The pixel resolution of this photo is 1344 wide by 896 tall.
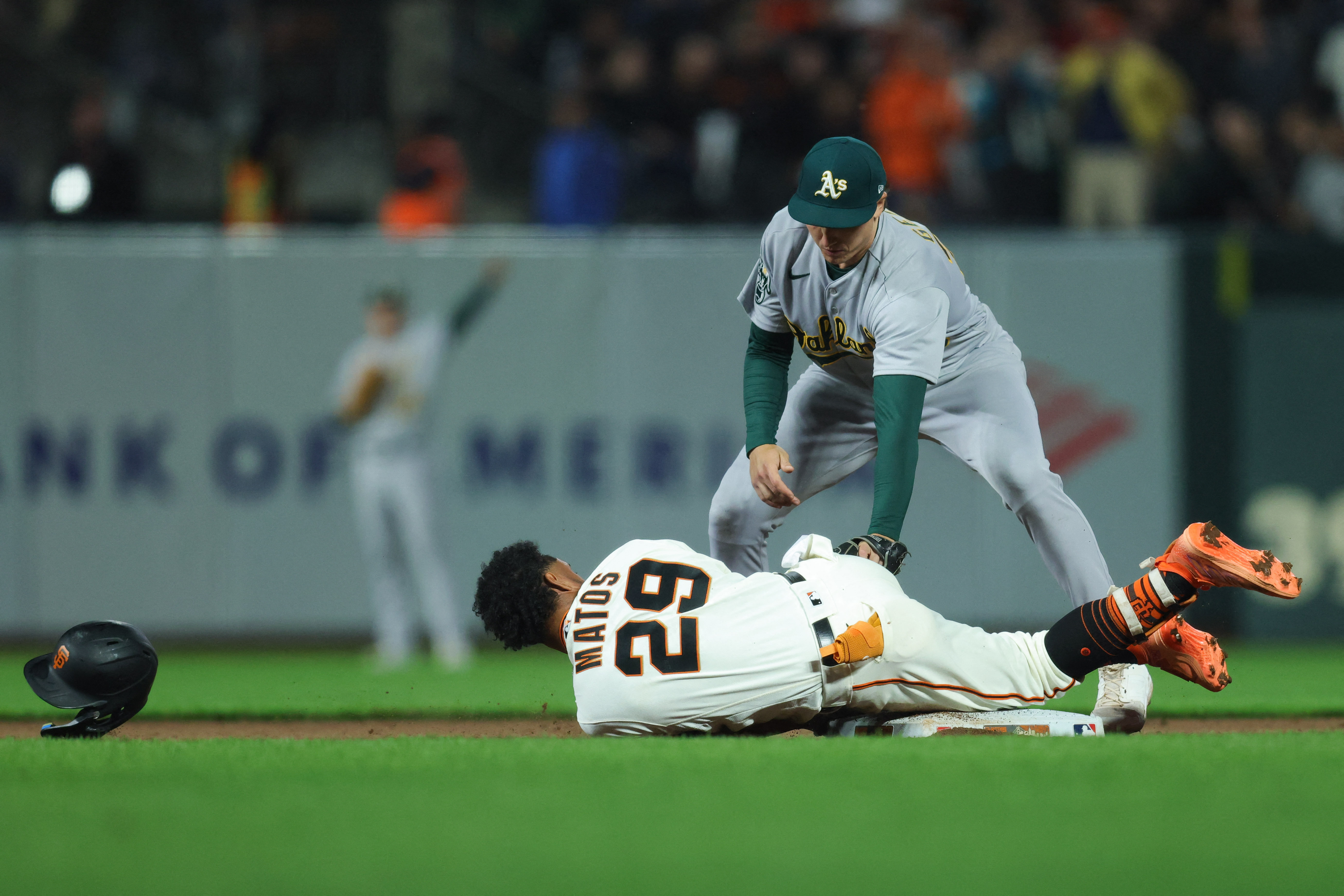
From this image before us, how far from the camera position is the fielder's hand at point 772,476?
5.15m

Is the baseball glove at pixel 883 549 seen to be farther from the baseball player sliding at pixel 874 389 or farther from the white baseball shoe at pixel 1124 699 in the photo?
the white baseball shoe at pixel 1124 699

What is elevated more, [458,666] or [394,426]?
[394,426]

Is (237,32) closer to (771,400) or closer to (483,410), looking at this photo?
(483,410)

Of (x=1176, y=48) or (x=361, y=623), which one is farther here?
(x=1176, y=48)

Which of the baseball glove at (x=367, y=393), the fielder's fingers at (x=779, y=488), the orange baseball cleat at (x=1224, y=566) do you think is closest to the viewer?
the orange baseball cleat at (x=1224, y=566)

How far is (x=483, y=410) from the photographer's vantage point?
1005cm

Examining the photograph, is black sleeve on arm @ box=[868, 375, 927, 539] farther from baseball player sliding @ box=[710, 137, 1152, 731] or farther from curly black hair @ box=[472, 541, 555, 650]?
curly black hair @ box=[472, 541, 555, 650]

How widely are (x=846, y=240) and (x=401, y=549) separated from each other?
512cm

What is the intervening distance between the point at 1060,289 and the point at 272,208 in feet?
17.5

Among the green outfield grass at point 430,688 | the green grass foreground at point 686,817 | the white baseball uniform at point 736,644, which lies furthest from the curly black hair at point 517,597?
the green outfield grass at point 430,688

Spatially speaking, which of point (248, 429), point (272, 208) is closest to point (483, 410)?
point (248, 429)

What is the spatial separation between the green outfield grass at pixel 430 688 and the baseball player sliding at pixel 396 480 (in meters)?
0.28

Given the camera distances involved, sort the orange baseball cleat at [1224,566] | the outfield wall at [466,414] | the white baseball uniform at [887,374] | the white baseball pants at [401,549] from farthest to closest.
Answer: the outfield wall at [466,414] → the white baseball pants at [401,549] → the white baseball uniform at [887,374] → the orange baseball cleat at [1224,566]

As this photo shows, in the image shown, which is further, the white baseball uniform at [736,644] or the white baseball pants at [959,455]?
the white baseball pants at [959,455]
